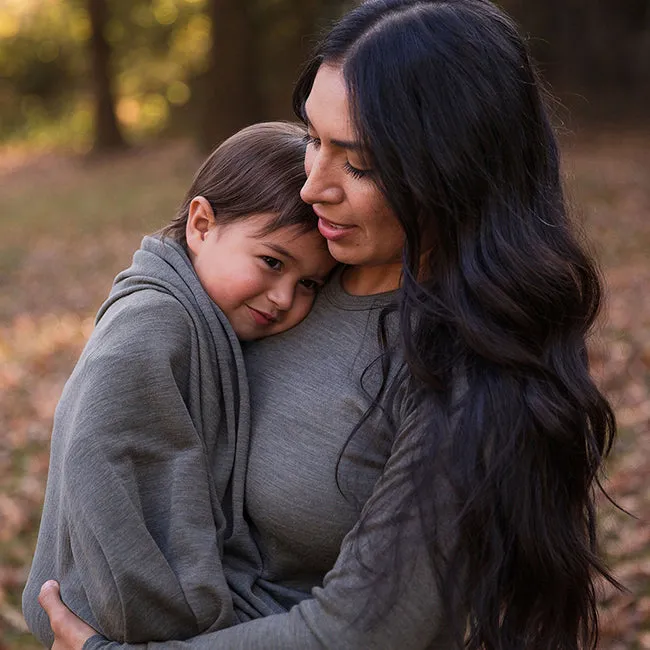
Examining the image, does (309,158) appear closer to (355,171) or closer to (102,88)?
(355,171)

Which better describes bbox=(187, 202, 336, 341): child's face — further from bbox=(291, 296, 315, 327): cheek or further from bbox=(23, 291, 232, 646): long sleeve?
bbox=(23, 291, 232, 646): long sleeve

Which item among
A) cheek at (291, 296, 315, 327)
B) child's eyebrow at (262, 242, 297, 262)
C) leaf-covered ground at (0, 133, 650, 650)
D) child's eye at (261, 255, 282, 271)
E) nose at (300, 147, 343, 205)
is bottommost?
leaf-covered ground at (0, 133, 650, 650)

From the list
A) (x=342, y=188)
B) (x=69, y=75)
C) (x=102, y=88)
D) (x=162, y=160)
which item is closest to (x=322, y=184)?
(x=342, y=188)

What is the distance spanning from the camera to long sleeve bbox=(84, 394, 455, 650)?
6.01 ft

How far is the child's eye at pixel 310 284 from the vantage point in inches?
94.2

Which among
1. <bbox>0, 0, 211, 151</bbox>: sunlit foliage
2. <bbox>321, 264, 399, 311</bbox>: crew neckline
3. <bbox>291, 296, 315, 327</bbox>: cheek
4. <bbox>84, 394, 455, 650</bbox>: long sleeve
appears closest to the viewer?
<bbox>84, 394, 455, 650</bbox>: long sleeve

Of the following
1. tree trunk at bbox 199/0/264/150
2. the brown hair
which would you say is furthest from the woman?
tree trunk at bbox 199/0/264/150

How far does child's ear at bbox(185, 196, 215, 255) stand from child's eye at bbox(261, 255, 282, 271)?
176 millimetres

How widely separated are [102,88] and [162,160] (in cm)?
317

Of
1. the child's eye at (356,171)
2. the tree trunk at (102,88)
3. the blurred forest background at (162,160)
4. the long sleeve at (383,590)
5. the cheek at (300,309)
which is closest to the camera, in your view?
the long sleeve at (383,590)

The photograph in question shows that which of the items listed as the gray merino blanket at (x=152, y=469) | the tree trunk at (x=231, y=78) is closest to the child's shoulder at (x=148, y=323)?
the gray merino blanket at (x=152, y=469)

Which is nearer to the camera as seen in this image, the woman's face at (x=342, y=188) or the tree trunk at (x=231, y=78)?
the woman's face at (x=342, y=188)

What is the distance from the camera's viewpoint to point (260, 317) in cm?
233

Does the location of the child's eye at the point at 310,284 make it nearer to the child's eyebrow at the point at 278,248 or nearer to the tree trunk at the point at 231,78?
the child's eyebrow at the point at 278,248
